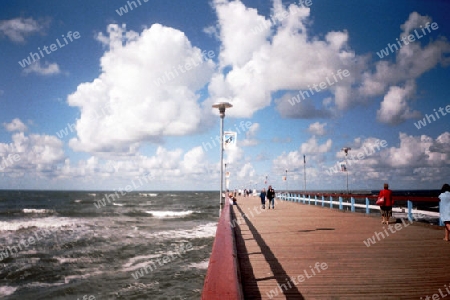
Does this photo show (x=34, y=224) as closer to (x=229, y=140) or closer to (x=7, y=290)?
(x=7, y=290)

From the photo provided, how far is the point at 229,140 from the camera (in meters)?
13.1

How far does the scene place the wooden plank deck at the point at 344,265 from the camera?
4.54 m

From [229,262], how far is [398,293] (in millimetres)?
3129

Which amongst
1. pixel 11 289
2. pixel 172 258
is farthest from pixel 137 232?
pixel 11 289

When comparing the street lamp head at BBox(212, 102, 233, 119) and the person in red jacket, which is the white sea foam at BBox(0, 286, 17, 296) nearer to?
the street lamp head at BBox(212, 102, 233, 119)

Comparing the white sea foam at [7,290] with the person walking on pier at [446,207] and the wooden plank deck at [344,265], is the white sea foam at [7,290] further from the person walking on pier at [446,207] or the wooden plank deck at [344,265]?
the person walking on pier at [446,207]

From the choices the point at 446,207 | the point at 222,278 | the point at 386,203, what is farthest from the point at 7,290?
the point at 446,207

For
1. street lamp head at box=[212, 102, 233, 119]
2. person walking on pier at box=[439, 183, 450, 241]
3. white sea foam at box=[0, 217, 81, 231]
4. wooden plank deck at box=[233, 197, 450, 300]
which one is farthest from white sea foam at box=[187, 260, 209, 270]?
white sea foam at box=[0, 217, 81, 231]

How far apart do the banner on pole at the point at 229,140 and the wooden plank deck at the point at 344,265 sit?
4391mm

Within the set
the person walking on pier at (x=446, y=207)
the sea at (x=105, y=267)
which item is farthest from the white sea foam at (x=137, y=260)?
the person walking on pier at (x=446, y=207)

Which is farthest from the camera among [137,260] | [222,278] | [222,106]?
[137,260]

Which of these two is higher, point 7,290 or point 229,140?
point 229,140

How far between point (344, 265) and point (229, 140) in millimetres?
7939

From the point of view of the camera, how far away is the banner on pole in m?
13.0
